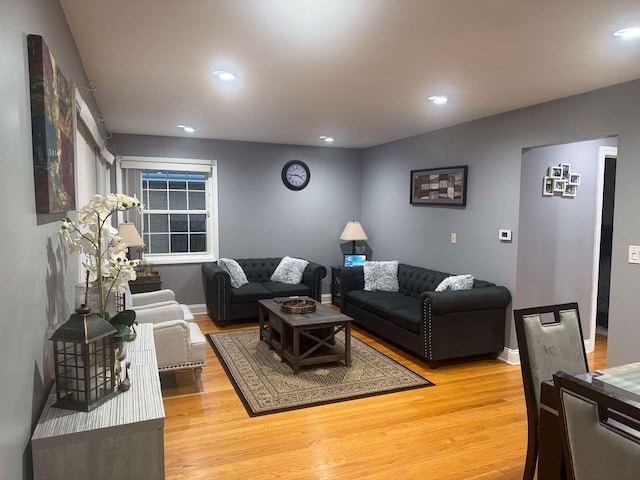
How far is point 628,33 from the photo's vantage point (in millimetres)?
2291

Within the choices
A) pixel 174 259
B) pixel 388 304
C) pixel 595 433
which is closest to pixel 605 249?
pixel 388 304

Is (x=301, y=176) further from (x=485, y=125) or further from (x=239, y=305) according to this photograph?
(x=485, y=125)

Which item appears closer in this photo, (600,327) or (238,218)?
(600,327)

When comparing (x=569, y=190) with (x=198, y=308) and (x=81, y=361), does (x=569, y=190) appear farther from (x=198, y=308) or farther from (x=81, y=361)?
(x=198, y=308)

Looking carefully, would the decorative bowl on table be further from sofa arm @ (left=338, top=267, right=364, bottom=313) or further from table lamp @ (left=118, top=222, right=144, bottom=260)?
table lamp @ (left=118, top=222, right=144, bottom=260)

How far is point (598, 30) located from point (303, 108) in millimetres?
2425

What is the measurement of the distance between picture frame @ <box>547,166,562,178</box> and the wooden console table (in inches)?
159

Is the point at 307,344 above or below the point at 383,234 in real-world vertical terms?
below

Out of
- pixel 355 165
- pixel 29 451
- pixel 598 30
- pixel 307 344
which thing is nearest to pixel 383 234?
pixel 355 165

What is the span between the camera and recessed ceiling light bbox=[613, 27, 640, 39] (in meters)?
2.25

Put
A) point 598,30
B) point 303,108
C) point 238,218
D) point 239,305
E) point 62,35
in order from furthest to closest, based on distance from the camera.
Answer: point 238,218
point 239,305
point 303,108
point 598,30
point 62,35

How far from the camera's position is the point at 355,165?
6879mm

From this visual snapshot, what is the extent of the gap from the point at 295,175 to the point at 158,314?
351cm

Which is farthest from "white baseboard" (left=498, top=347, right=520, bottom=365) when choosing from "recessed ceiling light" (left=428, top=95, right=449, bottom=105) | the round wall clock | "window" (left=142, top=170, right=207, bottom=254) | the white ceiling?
"window" (left=142, top=170, right=207, bottom=254)
